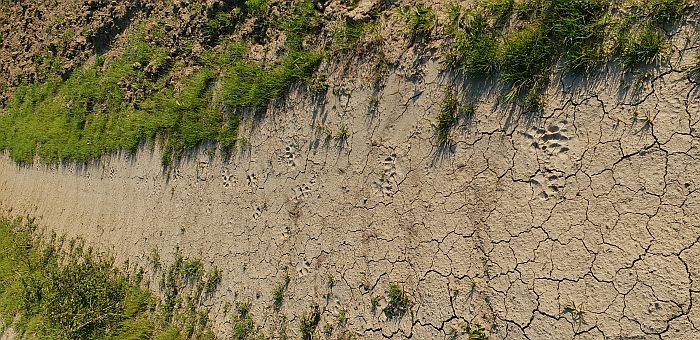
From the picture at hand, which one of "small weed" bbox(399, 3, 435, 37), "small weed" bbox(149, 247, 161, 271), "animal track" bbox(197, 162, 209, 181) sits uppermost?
"small weed" bbox(399, 3, 435, 37)

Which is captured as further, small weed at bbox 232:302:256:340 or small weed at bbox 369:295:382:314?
small weed at bbox 232:302:256:340

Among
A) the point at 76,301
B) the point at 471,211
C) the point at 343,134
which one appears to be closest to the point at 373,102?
the point at 343,134

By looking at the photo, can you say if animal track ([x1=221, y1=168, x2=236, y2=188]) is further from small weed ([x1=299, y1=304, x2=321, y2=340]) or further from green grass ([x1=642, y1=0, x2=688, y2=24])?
green grass ([x1=642, y1=0, x2=688, y2=24])

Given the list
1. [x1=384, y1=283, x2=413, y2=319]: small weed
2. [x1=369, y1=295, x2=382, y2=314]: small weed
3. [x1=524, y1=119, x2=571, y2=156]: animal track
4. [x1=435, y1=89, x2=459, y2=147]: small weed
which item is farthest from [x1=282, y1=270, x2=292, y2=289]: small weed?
[x1=524, y1=119, x2=571, y2=156]: animal track

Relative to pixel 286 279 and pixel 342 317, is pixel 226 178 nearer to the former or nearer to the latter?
pixel 286 279

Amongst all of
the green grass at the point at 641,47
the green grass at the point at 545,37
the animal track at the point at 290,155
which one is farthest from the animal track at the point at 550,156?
the animal track at the point at 290,155

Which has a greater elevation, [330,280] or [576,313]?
[576,313]
